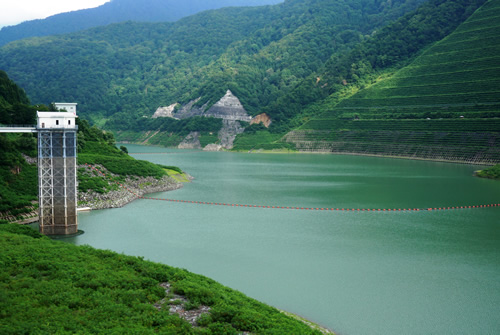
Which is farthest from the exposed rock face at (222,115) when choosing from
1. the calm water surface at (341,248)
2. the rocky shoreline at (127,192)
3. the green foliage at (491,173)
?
the calm water surface at (341,248)

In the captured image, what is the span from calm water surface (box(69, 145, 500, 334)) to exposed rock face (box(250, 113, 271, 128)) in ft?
306

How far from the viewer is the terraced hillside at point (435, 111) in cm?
9506

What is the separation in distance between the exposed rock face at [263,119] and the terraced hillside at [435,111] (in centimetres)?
1990

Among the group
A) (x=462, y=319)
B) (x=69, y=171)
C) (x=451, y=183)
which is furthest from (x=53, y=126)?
(x=451, y=183)

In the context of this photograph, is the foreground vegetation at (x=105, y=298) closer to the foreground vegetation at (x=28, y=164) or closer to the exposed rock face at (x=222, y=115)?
the foreground vegetation at (x=28, y=164)

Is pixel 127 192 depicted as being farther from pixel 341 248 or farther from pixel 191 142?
pixel 191 142

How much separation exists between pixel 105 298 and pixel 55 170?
19.0 meters

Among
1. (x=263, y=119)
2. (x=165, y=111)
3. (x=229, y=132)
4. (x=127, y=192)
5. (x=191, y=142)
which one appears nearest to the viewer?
(x=127, y=192)

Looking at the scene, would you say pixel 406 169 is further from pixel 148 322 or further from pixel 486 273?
pixel 148 322

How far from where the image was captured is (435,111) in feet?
348

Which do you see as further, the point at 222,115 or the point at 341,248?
the point at 222,115

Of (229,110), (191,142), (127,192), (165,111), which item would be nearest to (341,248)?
(127,192)

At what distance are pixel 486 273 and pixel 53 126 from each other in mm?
26384

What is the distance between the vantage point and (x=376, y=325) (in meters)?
19.9
